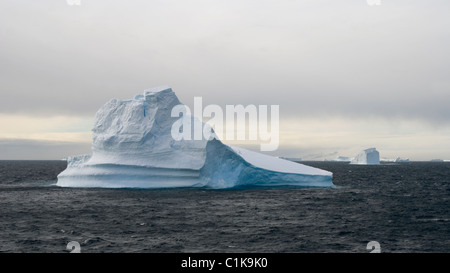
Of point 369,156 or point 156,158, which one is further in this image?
point 369,156

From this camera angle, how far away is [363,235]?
1666 cm

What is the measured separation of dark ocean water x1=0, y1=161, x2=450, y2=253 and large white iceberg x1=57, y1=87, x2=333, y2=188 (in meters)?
1.28

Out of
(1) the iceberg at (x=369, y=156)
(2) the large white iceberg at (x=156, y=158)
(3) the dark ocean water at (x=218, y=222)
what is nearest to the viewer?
(3) the dark ocean water at (x=218, y=222)

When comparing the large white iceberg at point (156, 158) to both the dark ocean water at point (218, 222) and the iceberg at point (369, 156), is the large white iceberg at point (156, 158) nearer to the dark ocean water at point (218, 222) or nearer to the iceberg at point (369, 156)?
the dark ocean water at point (218, 222)

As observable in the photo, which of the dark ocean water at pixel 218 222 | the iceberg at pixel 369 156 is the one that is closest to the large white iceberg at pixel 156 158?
the dark ocean water at pixel 218 222

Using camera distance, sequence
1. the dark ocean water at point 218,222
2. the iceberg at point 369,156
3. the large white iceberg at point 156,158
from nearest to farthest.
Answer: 1. the dark ocean water at point 218,222
2. the large white iceberg at point 156,158
3. the iceberg at point 369,156

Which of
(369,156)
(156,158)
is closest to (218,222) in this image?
(156,158)

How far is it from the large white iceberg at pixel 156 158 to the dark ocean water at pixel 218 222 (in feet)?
4.19

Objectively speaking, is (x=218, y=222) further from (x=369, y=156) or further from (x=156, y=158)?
(x=369, y=156)

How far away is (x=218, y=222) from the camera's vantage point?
61.0ft

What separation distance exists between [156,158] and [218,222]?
1230 centimetres

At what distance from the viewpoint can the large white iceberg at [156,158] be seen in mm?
29875

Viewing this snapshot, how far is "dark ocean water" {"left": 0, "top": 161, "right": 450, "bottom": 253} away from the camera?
1477cm

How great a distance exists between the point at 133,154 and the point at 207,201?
7.83m
